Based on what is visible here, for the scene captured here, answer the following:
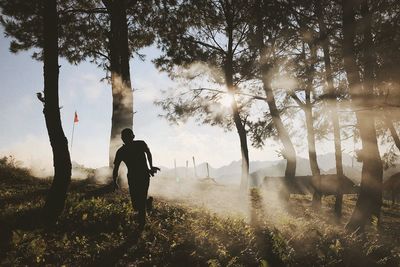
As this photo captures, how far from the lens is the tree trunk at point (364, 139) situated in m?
9.30

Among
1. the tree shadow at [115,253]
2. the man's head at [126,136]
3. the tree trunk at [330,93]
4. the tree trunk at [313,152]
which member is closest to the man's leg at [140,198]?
the tree shadow at [115,253]

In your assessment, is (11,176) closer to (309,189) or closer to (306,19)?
(306,19)

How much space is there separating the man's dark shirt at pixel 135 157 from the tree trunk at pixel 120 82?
22.4 feet

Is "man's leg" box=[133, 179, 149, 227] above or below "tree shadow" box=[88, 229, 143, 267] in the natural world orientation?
above

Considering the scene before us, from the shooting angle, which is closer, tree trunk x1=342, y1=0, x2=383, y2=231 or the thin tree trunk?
tree trunk x1=342, y1=0, x2=383, y2=231

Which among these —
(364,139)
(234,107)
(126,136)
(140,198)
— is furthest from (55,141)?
(234,107)

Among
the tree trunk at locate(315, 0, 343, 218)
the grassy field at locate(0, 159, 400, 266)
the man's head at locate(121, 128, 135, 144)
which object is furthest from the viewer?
the tree trunk at locate(315, 0, 343, 218)

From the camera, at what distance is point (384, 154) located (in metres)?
15.4

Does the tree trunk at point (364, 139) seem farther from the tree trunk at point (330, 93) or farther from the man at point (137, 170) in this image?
the man at point (137, 170)

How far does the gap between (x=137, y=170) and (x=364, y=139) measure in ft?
21.8

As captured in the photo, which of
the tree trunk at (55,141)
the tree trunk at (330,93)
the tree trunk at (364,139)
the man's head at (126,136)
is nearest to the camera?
the tree trunk at (55,141)

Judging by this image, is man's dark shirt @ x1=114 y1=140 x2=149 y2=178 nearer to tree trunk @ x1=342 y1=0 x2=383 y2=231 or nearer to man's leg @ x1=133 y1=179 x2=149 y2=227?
man's leg @ x1=133 y1=179 x2=149 y2=227

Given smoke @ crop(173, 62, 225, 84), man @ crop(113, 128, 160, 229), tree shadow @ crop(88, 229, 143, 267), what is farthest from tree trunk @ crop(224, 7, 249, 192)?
tree shadow @ crop(88, 229, 143, 267)

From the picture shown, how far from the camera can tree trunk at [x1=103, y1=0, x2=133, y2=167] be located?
1290 cm
